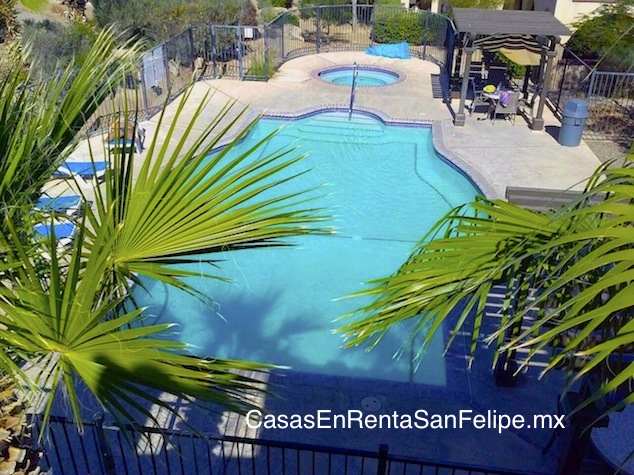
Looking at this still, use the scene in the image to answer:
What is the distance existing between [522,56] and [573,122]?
97.0 inches

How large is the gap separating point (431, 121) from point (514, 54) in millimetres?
2499

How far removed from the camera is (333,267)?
390 inches

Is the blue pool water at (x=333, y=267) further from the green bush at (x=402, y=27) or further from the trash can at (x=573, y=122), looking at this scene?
the green bush at (x=402, y=27)

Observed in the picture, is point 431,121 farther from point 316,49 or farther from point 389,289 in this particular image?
point 389,289

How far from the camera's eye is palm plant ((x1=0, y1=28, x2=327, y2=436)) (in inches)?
106

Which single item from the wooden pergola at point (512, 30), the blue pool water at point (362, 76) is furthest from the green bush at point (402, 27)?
the wooden pergola at point (512, 30)

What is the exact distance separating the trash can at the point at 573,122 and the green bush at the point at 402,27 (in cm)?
904

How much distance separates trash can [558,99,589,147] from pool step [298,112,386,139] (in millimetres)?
3951

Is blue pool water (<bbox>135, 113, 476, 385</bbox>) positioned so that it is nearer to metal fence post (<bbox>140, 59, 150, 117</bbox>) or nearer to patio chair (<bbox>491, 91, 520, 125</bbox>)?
patio chair (<bbox>491, 91, 520, 125</bbox>)

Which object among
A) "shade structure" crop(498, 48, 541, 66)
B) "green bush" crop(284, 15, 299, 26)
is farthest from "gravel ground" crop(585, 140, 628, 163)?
"green bush" crop(284, 15, 299, 26)

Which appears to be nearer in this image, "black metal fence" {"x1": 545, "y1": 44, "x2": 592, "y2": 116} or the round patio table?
the round patio table

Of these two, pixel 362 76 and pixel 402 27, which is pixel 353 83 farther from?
pixel 402 27

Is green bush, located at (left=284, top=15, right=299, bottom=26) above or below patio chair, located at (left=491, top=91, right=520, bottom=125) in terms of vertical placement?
above

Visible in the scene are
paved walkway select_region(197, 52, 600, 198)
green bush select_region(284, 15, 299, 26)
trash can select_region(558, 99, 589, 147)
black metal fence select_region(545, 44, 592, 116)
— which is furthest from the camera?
green bush select_region(284, 15, 299, 26)
